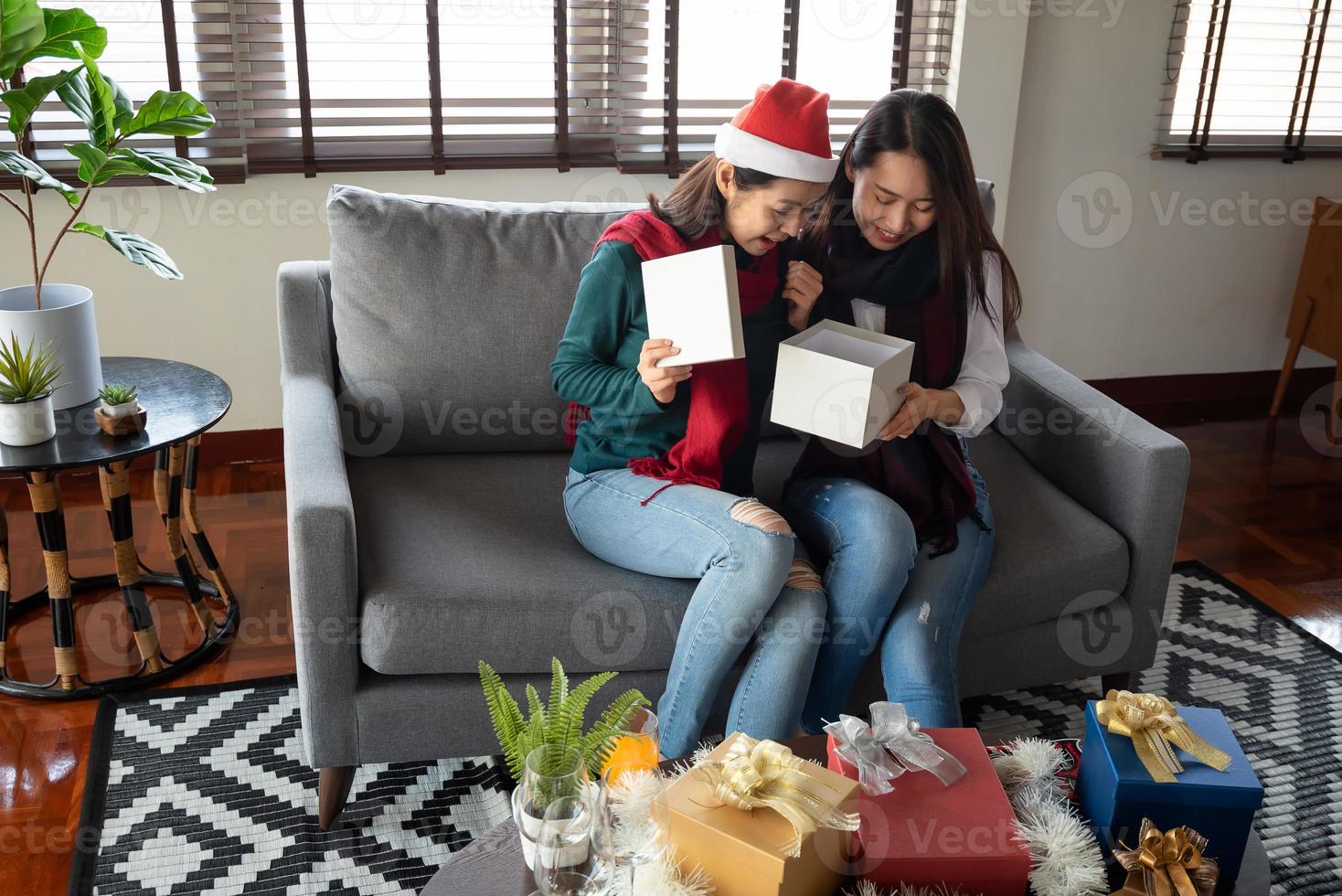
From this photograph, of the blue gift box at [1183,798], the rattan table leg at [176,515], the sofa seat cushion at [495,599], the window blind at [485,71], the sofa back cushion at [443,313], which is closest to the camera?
the blue gift box at [1183,798]

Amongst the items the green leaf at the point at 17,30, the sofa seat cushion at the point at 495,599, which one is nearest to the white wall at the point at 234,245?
the green leaf at the point at 17,30

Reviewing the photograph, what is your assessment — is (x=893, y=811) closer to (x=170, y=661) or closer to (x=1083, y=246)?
(x=170, y=661)

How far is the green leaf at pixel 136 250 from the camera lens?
1888 millimetres

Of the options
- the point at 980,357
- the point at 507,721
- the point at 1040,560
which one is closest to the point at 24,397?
the point at 507,721

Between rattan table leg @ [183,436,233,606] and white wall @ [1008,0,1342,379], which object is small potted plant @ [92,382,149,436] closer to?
rattan table leg @ [183,436,233,606]

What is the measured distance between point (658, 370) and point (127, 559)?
1050 mm

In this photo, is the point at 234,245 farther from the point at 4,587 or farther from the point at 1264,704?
the point at 1264,704

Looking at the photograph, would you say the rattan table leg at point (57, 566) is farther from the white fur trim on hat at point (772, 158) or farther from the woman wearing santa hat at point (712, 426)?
the white fur trim on hat at point (772, 158)

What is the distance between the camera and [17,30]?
1.77 meters

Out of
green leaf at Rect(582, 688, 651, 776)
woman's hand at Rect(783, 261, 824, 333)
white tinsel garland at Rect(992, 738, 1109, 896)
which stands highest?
woman's hand at Rect(783, 261, 824, 333)

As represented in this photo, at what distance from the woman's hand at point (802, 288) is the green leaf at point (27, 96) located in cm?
119

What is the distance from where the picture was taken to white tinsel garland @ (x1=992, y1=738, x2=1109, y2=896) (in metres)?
1.11

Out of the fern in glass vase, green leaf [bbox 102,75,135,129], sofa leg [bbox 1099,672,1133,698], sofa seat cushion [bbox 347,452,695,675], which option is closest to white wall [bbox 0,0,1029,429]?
green leaf [bbox 102,75,135,129]

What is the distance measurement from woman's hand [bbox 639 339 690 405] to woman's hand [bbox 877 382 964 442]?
325 millimetres
